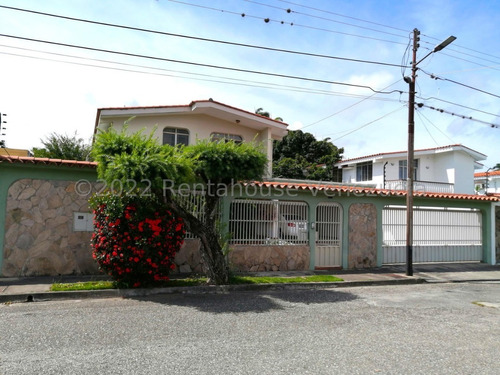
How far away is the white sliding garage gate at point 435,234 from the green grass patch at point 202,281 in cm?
408

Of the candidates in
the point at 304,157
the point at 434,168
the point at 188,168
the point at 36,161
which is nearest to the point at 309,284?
the point at 188,168

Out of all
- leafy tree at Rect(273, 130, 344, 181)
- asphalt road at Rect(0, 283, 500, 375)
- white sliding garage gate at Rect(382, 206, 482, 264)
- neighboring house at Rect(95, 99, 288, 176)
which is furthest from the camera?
leafy tree at Rect(273, 130, 344, 181)

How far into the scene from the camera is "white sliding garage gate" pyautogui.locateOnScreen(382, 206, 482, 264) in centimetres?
1325

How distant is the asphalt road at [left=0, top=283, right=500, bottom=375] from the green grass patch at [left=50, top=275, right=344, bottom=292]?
1.87ft

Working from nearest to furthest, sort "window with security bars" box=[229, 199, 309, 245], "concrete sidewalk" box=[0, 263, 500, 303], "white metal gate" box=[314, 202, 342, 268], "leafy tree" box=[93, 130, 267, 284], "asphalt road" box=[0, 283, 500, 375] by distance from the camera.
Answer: "asphalt road" box=[0, 283, 500, 375]
"leafy tree" box=[93, 130, 267, 284]
"concrete sidewalk" box=[0, 263, 500, 303]
"window with security bars" box=[229, 199, 309, 245]
"white metal gate" box=[314, 202, 342, 268]

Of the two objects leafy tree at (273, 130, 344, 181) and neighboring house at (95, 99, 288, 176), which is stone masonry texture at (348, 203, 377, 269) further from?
leafy tree at (273, 130, 344, 181)

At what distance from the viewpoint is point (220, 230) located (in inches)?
384

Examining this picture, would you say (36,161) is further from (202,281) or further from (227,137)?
(227,137)

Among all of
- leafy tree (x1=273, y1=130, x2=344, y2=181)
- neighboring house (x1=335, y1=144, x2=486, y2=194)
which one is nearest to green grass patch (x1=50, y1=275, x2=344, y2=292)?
neighboring house (x1=335, y1=144, x2=486, y2=194)

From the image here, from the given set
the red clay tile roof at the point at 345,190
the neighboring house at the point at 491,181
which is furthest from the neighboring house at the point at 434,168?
the red clay tile roof at the point at 345,190

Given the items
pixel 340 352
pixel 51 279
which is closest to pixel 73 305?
pixel 51 279

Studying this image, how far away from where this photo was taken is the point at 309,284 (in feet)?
31.3

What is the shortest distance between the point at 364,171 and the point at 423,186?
480 centimetres

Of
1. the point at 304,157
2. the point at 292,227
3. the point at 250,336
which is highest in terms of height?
the point at 304,157
